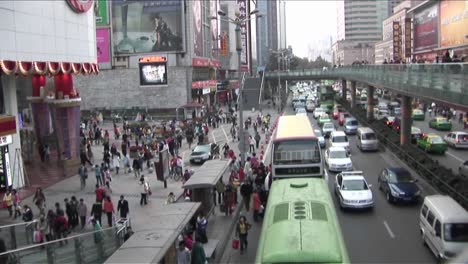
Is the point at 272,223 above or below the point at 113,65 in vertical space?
below

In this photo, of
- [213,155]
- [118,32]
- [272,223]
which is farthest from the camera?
[118,32]

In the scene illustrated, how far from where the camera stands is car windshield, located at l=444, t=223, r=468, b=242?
1473 centimetres

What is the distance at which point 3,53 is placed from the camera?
24.0 meters

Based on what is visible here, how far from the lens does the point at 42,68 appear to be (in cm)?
2711

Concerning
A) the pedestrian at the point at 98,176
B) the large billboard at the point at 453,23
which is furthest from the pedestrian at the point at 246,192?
the large billboard at the point at 453,23

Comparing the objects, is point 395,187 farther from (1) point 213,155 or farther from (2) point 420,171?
(1) point 213,155

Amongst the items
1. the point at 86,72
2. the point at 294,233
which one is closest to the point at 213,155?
the point at 86,72

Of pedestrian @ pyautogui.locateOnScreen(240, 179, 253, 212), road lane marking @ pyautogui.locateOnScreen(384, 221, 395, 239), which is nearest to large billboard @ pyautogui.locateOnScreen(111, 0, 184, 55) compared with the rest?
pedestrian @ pyautogui.locateOnScreen(240, 179, 253, 212)

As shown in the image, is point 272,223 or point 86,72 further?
point 86,72

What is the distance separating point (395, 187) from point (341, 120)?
1421 inches

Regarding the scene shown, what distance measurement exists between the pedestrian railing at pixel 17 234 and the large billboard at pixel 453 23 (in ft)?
179

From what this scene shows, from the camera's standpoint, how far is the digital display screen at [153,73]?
232 ft

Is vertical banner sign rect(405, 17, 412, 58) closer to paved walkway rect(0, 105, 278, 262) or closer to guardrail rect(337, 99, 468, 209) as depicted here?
guardrail rect(337, 99, 468, 209)

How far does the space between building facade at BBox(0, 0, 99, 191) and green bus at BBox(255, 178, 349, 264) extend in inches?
630
